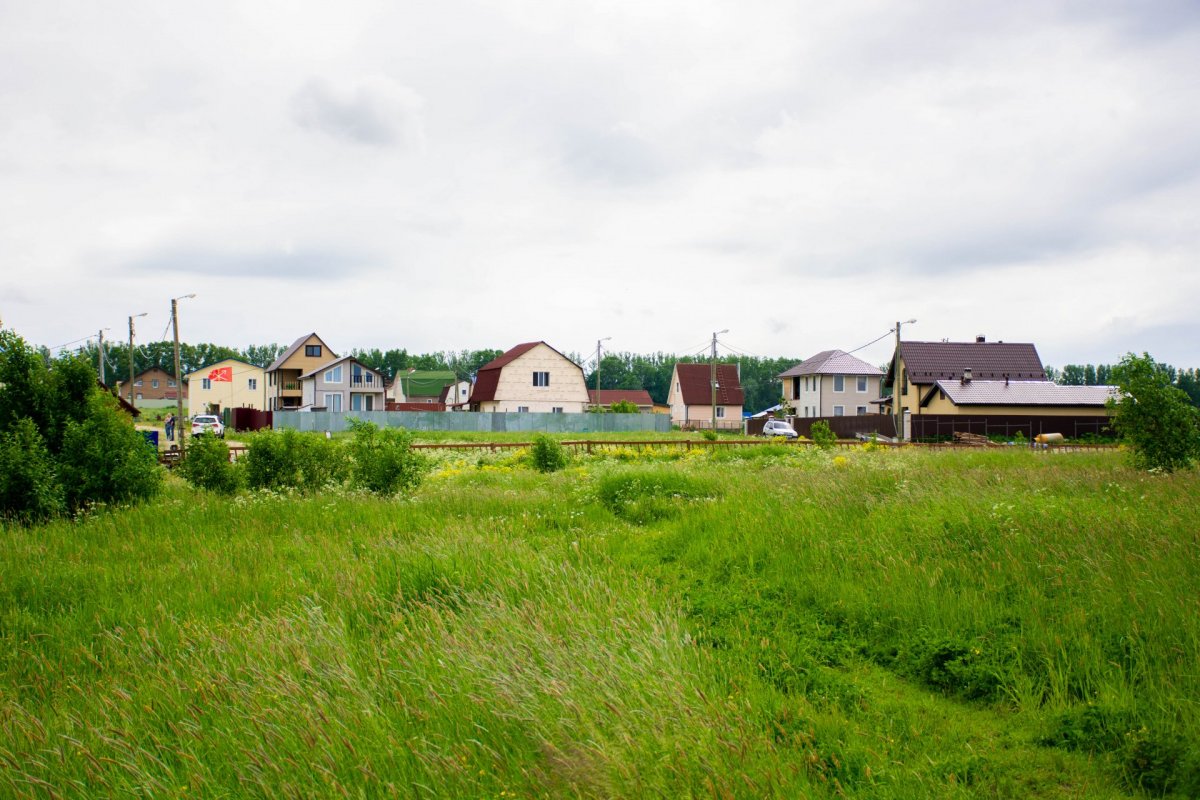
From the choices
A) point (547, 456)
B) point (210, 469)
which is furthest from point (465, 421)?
point (210, 469)

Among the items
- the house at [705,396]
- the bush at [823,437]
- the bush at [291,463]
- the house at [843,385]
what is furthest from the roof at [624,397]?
the bush at [291,463]

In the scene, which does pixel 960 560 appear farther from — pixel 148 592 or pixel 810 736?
pixel 148 592

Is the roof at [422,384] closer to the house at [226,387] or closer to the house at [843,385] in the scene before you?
the house at [226,387]

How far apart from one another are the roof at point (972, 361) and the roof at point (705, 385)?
24.8 meters

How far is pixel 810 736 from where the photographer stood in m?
4.05

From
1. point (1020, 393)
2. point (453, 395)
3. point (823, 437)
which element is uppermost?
point (453, 395)

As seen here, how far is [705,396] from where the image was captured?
3194 inches

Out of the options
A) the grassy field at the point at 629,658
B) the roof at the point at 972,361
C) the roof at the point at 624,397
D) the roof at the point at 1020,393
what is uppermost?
the roof at the point at 972,361

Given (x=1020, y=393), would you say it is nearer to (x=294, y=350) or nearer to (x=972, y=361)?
(x=972, y=361)

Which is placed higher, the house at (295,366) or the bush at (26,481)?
the house at (295,366)

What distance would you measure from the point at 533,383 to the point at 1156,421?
5348 cm

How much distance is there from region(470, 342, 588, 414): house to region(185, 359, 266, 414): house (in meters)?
35.2

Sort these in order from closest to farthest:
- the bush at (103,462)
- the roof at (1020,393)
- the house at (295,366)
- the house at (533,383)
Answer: the bush at (103,462)
the roof at (1020,393)
the house at (533,383)
the house at (295,366)

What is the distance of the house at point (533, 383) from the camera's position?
6488 cm
